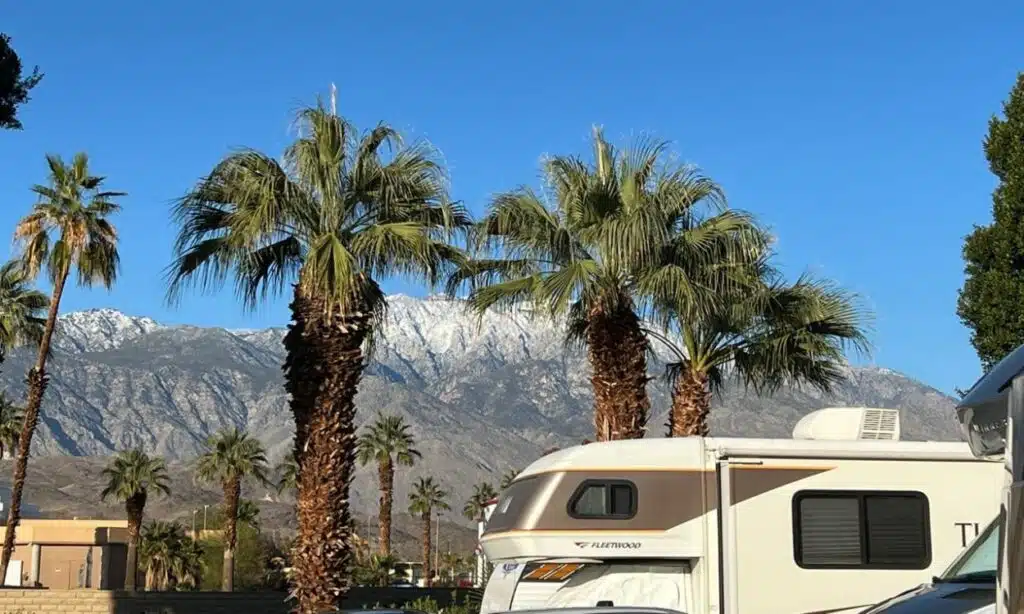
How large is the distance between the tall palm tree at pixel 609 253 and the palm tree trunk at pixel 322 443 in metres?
2.67

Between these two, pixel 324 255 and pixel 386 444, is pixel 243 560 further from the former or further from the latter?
pixel 324 255

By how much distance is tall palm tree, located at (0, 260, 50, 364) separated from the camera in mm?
39000

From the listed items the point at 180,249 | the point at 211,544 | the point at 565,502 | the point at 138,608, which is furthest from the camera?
the point at 211,544

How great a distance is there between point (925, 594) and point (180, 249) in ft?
48.9

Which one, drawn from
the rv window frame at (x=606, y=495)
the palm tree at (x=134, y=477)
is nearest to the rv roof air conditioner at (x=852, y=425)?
the rv window frame at (x=606, y=495)

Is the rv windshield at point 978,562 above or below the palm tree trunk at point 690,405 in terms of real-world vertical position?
below

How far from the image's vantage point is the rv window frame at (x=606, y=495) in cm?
1291

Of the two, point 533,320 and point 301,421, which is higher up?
point 533,320

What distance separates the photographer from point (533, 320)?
21.0m

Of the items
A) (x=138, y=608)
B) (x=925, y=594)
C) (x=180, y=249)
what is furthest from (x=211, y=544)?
(x=925, y=594)

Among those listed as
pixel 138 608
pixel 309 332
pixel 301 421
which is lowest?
pixel 138 608

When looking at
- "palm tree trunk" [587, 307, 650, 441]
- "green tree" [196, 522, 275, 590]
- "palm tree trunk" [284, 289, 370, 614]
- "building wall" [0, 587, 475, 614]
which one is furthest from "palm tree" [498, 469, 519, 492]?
"green tree" [196, 522, 275, 590]

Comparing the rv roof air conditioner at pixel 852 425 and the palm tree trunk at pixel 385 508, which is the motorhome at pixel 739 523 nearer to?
the rv roof air conditioner at pixel 852 425

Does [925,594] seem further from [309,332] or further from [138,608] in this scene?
[138,608]
